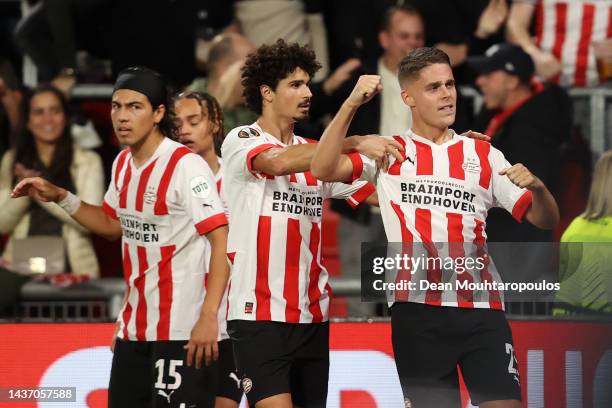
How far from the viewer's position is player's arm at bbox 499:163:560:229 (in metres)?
5.35

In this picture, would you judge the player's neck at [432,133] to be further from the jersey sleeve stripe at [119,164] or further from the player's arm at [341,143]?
the jersey sleeve stripe at [119,164]

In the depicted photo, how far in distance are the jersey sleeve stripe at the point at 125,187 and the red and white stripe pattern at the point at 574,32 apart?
145 inches

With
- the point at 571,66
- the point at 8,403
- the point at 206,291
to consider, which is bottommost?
the point at 8,403

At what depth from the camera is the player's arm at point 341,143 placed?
5207mm

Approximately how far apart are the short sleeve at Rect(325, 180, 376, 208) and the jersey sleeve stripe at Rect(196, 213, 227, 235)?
52 cm

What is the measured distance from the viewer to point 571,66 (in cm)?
904

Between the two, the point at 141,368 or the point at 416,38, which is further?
the point at 416,38

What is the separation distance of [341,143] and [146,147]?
1368 mm

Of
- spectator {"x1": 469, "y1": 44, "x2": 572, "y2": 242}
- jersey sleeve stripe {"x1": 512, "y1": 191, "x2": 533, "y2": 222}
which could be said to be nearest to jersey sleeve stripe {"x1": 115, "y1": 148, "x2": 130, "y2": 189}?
jersey sleeve stripe {"x1": 512, "y1": 191, "x2": 533, "y2": 222}

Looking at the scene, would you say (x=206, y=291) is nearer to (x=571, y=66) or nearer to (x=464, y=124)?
(x=464, y=124)

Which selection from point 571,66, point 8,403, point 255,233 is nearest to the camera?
point 255,233

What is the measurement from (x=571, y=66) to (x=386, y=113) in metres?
1.47

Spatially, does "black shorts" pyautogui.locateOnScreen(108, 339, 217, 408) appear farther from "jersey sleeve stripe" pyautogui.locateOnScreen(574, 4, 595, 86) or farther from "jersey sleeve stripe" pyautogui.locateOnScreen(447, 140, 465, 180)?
"jersey sleeve stripe" pyautogui.locateOnScreen(574, 4, 595, 86)

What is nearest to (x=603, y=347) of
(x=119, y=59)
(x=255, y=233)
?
(x=255, y=233)
